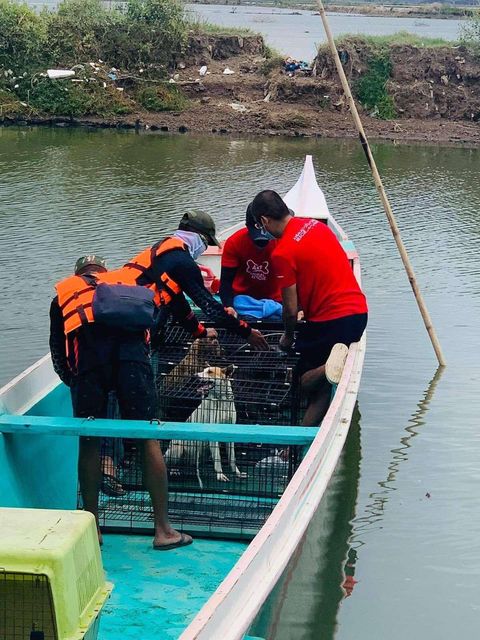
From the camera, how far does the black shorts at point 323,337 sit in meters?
6.44

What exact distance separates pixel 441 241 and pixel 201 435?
422 inches

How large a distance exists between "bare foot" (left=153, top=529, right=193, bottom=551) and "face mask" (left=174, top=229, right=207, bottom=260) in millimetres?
1683

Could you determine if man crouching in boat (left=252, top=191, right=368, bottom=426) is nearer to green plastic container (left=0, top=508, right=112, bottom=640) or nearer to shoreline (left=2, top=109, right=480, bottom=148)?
green plastic container (left=0, top=508, right=112, bottom=640)

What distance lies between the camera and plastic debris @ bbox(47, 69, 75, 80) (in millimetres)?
28109

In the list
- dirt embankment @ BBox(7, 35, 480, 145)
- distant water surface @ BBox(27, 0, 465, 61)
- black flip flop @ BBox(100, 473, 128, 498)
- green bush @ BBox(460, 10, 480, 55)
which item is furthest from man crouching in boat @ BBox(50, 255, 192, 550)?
distant water surface @ BBox(27, 0, 465, 61)

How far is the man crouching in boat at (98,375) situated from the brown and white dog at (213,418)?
0.75m

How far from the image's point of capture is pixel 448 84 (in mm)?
29656

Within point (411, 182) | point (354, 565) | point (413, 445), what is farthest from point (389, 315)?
point (411, 182)

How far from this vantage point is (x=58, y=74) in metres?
28.1

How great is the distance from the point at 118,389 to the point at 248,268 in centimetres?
256

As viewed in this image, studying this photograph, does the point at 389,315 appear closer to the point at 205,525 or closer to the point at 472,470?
the point at 472,470

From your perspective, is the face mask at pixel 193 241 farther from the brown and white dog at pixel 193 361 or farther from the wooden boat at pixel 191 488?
the wooden boat at pixel 191 488

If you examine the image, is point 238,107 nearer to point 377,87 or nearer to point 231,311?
point 377,87

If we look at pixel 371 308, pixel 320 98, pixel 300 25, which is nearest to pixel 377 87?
pixel 320 98
